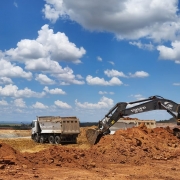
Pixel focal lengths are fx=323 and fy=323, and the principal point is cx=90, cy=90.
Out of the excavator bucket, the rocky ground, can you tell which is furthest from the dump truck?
the rocky ground

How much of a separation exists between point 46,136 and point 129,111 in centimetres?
1284

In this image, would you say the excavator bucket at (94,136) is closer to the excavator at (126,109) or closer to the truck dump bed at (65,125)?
the excavator at (126,109)

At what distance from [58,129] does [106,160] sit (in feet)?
45.8

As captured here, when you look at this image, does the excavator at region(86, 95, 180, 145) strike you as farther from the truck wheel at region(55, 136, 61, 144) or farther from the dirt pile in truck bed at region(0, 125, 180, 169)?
the truck wheel at region(55, 136, 61, 144)

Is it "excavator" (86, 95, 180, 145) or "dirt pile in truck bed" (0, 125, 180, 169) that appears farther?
"excavator" (86, 95, 180, 145)

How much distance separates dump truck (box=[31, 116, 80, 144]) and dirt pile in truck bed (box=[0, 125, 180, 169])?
28.9 feet

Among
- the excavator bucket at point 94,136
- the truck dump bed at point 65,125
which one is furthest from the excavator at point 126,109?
the truck dump bed at point 65,125

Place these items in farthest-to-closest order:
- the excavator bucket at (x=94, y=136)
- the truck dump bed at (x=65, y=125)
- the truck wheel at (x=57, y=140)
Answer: the truck wheel at (x=57, y=140), the truck dump bed at (x=65, y=125), the excavator bucket at (x=94, y=136)

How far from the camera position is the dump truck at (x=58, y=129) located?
30641mm

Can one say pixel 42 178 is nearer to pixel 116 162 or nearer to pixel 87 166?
pixel 87 166

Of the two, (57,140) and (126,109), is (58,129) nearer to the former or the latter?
(57,140)

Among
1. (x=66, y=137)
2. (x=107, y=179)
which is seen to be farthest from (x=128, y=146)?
(x=66, y=137)

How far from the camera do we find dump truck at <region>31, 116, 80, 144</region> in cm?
3064

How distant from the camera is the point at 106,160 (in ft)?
57.1
